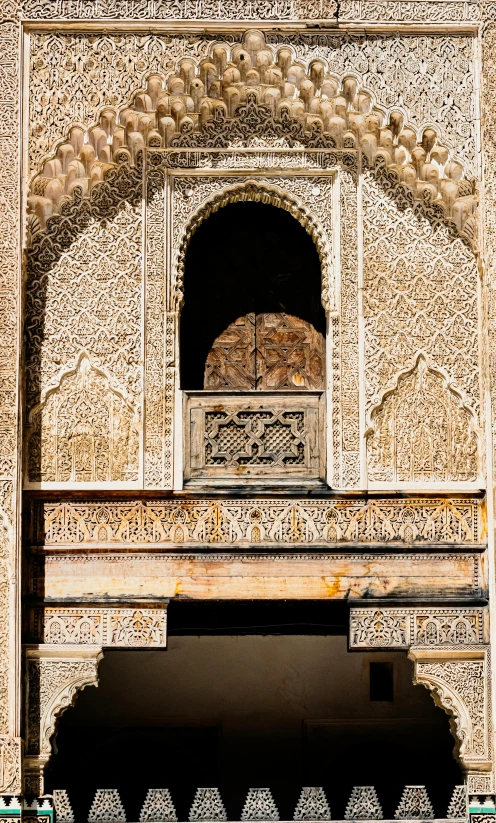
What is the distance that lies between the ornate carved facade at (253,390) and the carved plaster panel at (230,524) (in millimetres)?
11

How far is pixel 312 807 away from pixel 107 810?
1.03m

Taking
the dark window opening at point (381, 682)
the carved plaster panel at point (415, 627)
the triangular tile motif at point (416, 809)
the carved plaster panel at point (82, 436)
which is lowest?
the triangular tile motif at point (416, 809)

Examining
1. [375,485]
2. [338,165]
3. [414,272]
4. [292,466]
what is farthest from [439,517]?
[338,165]

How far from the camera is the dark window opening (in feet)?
28.4

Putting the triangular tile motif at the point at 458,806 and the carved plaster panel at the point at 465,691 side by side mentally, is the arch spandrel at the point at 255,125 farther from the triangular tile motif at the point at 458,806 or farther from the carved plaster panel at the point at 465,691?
the triangular tile motif at the point at 458,806

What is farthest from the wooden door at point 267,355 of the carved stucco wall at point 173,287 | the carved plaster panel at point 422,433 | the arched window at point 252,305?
the carved plaster panel at point 422,433

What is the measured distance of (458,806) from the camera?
6.62 metres

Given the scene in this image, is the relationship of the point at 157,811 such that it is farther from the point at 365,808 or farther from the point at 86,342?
the point at 86,342

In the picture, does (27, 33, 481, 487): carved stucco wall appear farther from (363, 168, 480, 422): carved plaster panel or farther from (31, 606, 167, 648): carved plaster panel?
(31, 606, 167, 648): carved plaster panel

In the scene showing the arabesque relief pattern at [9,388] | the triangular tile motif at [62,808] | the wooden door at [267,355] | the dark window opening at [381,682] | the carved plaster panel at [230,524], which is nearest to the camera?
the arabesque relief pattern at [9,388]

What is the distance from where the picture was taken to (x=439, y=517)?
22.3 feet

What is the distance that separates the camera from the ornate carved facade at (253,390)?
263 inches

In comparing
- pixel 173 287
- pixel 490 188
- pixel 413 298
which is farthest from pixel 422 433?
pixel 173 287

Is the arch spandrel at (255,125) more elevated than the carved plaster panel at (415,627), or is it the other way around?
the arch spandrel at (255,125)
